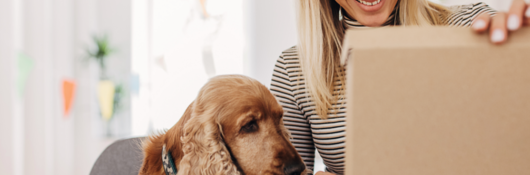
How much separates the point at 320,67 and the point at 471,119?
0.73 metres

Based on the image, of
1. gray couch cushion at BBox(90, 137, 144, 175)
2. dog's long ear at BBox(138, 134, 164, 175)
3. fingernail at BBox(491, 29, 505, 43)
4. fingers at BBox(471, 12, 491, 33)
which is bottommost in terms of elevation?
gray couch cushion at BBox(90, 137, 144, 175)

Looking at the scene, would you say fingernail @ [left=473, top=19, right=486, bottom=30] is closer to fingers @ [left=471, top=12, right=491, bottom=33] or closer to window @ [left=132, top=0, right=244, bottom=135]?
fingers @ [left=471, top=12, right=491, bottom=33]

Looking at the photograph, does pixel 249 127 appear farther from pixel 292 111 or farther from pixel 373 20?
pixel 373 20

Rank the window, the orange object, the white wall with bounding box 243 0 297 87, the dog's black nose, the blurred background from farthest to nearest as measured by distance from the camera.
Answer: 1. the white wall with bounding box 243 0 297 87
2. the window
3. the orange object
4. the blurred background
5. the dog's black nose

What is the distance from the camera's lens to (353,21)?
3.75 ft

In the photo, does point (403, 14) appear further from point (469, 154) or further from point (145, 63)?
point (145, 63)

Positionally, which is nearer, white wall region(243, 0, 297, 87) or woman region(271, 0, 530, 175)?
woman region(271, 0, 530, 175)

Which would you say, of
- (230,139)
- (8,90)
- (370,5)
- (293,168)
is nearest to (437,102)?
(293,168)

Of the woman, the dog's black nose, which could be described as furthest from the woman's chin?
the dog's black nose

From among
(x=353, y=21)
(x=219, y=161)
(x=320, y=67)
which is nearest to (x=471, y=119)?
(x=219, y=161)

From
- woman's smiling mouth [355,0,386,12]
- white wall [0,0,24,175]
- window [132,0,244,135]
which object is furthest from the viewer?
window [132,0,244,135]

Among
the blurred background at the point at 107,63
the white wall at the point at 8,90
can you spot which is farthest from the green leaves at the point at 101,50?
the white wall at the point at 8,90

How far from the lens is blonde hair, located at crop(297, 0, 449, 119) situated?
1.05m

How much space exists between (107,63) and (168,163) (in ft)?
7.87
